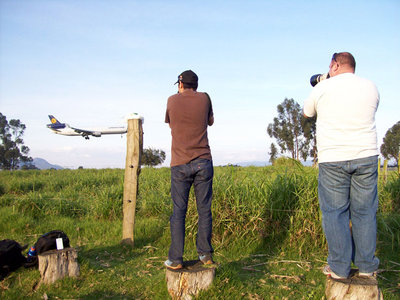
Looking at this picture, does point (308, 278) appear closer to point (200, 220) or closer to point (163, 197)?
point (200, 220)

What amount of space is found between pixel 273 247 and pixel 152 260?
6.13 ft

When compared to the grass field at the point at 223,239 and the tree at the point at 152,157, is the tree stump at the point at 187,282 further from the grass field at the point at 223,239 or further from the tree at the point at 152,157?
the tree at the point at 152,157

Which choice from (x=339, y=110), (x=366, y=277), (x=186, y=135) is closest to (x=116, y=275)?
(x=186, y=135)

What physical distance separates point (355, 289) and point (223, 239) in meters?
2.70

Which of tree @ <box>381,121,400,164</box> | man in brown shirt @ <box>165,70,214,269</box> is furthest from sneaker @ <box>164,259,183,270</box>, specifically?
tree @ <box>381,121,400,164</box>

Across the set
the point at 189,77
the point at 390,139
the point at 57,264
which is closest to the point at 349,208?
the point at 189,77

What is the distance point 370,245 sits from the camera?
306cm

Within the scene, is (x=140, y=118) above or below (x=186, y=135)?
above

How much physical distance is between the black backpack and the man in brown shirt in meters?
2.14

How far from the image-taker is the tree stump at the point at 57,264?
4020 millimetres

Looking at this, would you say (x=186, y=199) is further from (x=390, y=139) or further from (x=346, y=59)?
(x=390, y=139)

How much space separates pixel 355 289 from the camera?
3.04 metres

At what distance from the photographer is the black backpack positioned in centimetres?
425

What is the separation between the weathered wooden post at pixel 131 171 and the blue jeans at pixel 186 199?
7.36 ft
